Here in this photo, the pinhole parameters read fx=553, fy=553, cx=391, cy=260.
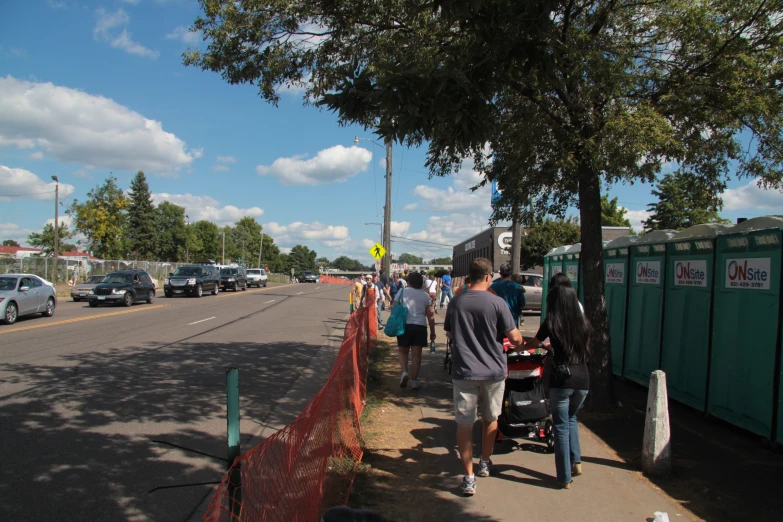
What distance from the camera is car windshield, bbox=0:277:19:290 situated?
1686 cm

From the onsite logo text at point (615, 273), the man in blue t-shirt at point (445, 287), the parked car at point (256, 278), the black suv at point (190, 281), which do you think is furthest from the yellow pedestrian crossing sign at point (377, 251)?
the parked car at point (256, 278)

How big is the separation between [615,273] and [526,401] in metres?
4.97

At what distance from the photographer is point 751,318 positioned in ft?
19.0

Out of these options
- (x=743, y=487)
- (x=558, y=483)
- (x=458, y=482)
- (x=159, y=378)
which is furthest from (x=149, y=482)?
(x=743, y=487)

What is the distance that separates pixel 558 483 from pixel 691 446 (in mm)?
1989

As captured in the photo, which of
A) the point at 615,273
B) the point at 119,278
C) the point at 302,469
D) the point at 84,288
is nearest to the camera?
the point at 302,469

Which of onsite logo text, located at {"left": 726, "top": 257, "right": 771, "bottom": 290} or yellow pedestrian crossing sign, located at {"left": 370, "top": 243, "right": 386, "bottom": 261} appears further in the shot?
yellow pedestrian crossing sign, located at {"left": 370, "top": 243, "right": 386, "bottom": 261}

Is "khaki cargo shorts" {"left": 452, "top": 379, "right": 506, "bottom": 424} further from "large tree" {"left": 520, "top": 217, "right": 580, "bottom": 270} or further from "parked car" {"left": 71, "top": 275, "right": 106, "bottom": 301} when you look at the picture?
"large tree" {"left": 520, "top": 217, "right": 580, "bottom": 270}

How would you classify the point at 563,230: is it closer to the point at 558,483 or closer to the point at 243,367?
the point at 243,367

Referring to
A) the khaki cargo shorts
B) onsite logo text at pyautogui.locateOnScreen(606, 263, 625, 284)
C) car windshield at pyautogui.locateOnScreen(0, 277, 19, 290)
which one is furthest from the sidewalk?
car windshield at pyautogui.locateOnScreen(0, 277, 19, 290)

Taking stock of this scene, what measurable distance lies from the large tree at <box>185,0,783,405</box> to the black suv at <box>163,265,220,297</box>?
81.1 ft

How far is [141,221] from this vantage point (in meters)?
73.0

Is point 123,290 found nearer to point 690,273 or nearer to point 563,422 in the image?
point 690,273

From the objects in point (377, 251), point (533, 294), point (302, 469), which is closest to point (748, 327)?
point (302, 469)
